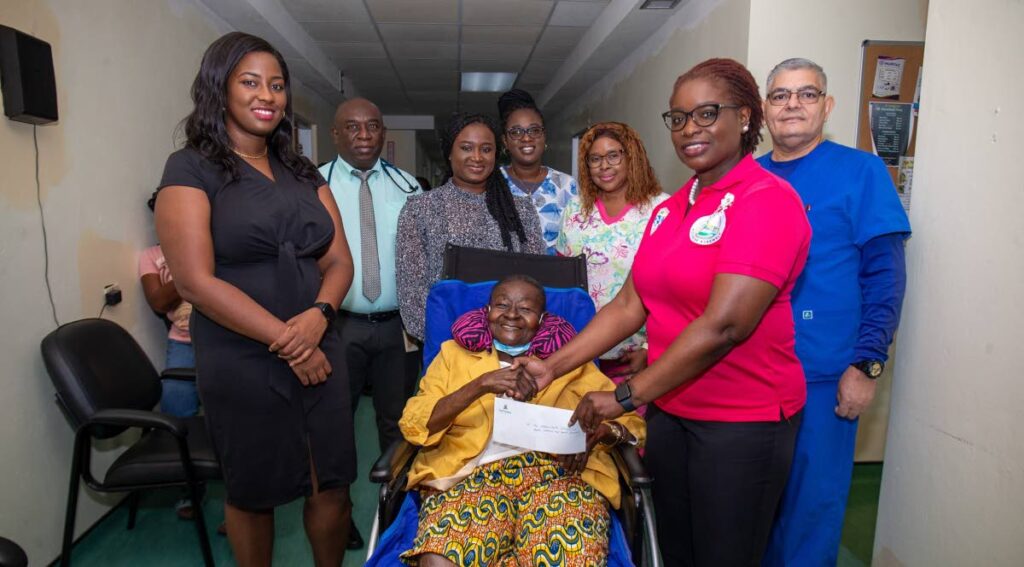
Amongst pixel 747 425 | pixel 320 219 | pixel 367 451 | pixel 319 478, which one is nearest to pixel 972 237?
pixel 747 425

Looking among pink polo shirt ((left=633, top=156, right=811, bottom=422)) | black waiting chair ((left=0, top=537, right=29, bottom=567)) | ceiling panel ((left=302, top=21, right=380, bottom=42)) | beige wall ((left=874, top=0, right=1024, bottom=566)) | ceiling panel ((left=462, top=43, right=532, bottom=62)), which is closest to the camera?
black waiting chair ((left=0, top=537, right=29, bottom=567))

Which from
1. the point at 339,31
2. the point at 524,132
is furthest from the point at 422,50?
the point at 524,132

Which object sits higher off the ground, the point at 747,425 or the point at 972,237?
the point at 972,237

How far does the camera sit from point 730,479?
135 centimetres

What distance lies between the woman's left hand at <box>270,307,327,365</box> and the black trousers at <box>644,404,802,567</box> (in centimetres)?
100

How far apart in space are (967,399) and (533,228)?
62.9 inches

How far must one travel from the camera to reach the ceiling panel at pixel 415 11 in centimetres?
481

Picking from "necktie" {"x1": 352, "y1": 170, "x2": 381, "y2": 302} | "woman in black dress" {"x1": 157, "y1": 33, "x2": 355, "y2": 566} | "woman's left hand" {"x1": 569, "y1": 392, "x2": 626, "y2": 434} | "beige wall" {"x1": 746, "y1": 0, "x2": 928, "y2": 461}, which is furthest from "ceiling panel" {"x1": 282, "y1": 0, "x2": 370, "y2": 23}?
"woman's left hand" {"x1": 569, "y1": 392, "x2": 626, "y2": 434}

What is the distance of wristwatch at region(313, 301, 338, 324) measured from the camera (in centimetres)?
175

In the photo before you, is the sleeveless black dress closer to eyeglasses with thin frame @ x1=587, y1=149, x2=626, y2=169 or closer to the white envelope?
the white envelope

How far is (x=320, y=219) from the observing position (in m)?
1.79

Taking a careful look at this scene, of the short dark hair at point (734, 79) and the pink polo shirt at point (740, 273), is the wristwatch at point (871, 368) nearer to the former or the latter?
the pink polo shirt at point (740, 273)

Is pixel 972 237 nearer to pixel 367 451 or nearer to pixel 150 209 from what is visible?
pixel 367 451

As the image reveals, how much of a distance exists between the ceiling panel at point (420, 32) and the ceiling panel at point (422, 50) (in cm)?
16
